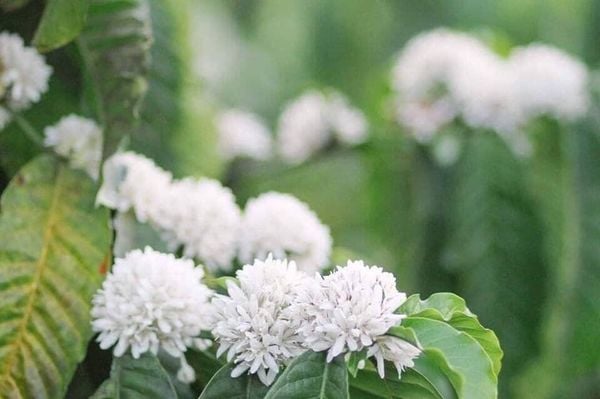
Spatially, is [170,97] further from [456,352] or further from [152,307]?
[456,352]

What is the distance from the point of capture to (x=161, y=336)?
752 mm

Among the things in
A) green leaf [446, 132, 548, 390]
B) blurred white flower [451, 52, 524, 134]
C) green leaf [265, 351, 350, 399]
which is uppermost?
blurred white flower [451, 52, 524, 134]

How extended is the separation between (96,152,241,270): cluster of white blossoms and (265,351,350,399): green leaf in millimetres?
250

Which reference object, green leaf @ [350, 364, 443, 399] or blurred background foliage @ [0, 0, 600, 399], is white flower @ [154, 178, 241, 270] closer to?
green leaf @ [350, 364, 443, 399]

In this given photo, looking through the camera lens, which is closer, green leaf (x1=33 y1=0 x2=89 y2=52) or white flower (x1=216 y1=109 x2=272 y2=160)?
green leaf (x1=33 y1=0 x2=89 y2=52)

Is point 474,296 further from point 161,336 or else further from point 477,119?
point 161,336

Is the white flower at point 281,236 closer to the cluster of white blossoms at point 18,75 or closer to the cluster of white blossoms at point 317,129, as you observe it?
the cluster of white blossoms at point 18,75

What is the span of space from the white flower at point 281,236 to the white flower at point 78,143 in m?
0.14

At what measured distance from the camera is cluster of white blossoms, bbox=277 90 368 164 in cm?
164

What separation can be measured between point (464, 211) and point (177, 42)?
1.47 ft

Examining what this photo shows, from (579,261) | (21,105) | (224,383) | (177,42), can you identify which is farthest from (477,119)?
(224,383)

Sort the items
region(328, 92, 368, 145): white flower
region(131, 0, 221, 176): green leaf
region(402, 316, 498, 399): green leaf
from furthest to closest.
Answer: region(328, 92, 368, 145): white flower
region(131, 0, 221, 176): green leaf
region(402, 316, 498, 399): green leaf

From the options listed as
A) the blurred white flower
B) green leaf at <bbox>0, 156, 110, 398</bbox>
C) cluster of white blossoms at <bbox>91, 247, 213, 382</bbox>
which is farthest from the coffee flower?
the blurred white flower

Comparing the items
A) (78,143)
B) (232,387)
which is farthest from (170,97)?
(232,387)
